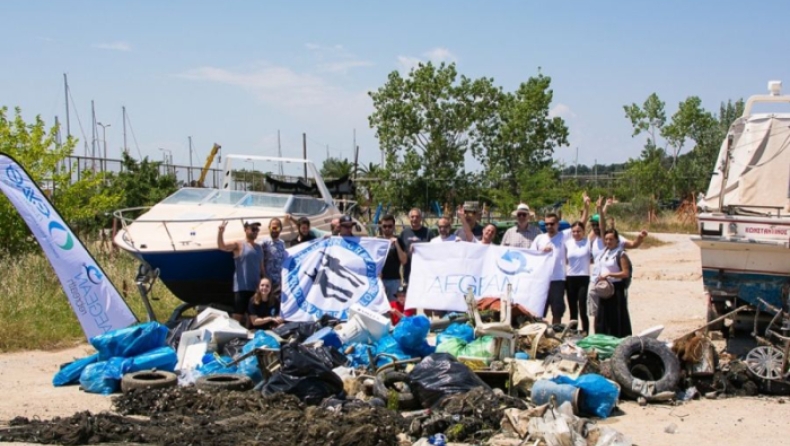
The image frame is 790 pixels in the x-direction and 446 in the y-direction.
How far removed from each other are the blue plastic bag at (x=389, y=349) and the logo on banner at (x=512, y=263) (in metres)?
2.44

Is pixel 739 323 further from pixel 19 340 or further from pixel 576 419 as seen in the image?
pixel 19 340

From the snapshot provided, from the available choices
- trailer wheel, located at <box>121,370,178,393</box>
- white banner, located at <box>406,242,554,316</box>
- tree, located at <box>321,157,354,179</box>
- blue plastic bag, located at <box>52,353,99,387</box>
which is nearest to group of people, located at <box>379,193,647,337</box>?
white banner, located at <box>406,242,554,316</box>

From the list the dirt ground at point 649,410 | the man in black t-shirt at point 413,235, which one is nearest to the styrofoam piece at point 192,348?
the dirt ground at point 649,410

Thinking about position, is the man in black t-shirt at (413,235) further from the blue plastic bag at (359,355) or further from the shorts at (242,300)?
the blue plastic bag at (359,355)

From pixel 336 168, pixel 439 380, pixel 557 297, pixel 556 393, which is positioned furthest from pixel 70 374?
pixel 336 168

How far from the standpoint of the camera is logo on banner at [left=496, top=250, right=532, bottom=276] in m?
12.0

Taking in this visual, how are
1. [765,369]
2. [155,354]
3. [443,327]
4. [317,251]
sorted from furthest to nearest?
1. [317,251]
2. [443,327]
3. [155,354]
4. [765,369]

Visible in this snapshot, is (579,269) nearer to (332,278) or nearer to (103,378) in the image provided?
(332,278)

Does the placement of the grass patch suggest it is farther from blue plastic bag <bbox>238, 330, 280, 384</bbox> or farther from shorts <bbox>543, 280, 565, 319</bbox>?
shorts <bbox>543, 280, 565, 319</bbox>

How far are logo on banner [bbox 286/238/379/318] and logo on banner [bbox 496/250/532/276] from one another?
5.76ft

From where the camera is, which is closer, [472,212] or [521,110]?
[472,212]

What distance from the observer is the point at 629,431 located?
8.06m

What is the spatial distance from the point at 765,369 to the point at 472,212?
15.4ft

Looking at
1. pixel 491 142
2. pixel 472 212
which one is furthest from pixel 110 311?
pixel 491 142
